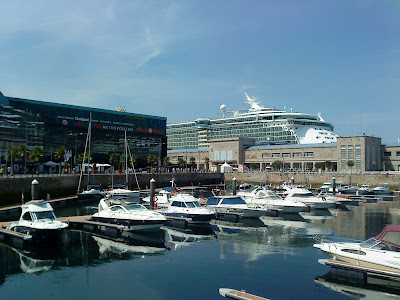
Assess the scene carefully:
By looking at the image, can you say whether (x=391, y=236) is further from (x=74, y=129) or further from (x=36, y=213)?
(x=74, y=129)

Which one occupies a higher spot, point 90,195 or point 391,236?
point 391,236

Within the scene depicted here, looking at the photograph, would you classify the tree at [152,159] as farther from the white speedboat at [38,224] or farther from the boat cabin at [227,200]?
the white speedboat at [38,224]

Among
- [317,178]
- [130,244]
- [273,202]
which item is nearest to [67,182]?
[273,202]

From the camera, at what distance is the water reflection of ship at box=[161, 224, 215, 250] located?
1180 inches

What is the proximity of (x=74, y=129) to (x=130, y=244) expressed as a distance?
7277cm

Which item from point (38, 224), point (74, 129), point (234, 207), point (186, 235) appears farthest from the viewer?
point (74, 129)

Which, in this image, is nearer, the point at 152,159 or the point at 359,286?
the point at 359,286

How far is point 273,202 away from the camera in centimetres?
4703

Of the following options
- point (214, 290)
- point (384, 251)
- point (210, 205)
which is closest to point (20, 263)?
point (214, 290)

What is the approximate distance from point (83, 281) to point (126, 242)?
9623 millimetres

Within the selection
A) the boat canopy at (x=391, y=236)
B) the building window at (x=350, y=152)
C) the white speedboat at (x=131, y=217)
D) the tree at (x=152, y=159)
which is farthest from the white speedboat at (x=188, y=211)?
the building window at (x=350, y=152)

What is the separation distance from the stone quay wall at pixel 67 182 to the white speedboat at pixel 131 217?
Answer: 19272mm

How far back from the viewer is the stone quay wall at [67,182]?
48.9 meters

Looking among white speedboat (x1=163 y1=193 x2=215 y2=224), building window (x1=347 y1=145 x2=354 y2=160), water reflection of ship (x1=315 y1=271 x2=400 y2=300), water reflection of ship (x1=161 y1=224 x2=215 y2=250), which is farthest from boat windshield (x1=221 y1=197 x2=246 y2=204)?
building window (x1=347 y1=145 x2=354 y2=160)
